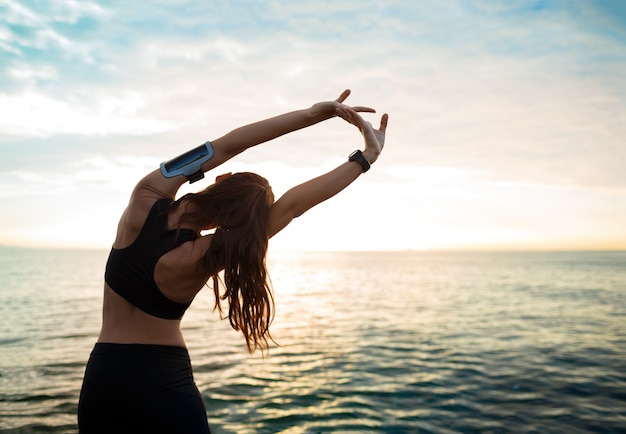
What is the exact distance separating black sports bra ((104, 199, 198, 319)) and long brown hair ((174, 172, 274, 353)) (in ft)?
0.32

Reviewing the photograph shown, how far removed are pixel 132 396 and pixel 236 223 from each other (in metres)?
0.94

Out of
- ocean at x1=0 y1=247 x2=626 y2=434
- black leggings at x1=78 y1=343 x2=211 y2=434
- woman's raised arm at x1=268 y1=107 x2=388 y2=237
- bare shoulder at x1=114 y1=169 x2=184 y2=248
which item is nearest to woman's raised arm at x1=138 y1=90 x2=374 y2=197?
bare shoulder at x1=114 y1=169 x2=184 y2=248

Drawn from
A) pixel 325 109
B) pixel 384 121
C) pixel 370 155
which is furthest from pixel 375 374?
pixel 325 109

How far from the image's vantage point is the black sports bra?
2.39 meters

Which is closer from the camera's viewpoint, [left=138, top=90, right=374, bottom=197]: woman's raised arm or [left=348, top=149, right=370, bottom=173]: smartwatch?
[left=138, top=90, right=374, bottom=197]: woman's raised arm

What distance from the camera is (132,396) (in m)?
2.40

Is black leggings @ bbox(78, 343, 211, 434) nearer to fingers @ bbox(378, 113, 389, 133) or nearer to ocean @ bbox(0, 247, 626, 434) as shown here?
fingers @ bbox(378, 113, 389, 133)

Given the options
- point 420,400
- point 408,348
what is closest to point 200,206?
point 420,400

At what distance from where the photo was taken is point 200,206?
8.28 feet

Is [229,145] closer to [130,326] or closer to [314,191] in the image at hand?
[314,191]

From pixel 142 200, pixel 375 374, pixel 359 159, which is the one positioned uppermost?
pixel 359 159

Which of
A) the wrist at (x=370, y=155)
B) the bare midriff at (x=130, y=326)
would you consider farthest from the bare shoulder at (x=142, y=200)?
the wrist at (x=370, y=155)

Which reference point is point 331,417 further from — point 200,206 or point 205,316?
point 205,316

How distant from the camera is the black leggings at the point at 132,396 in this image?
2.40 metres
